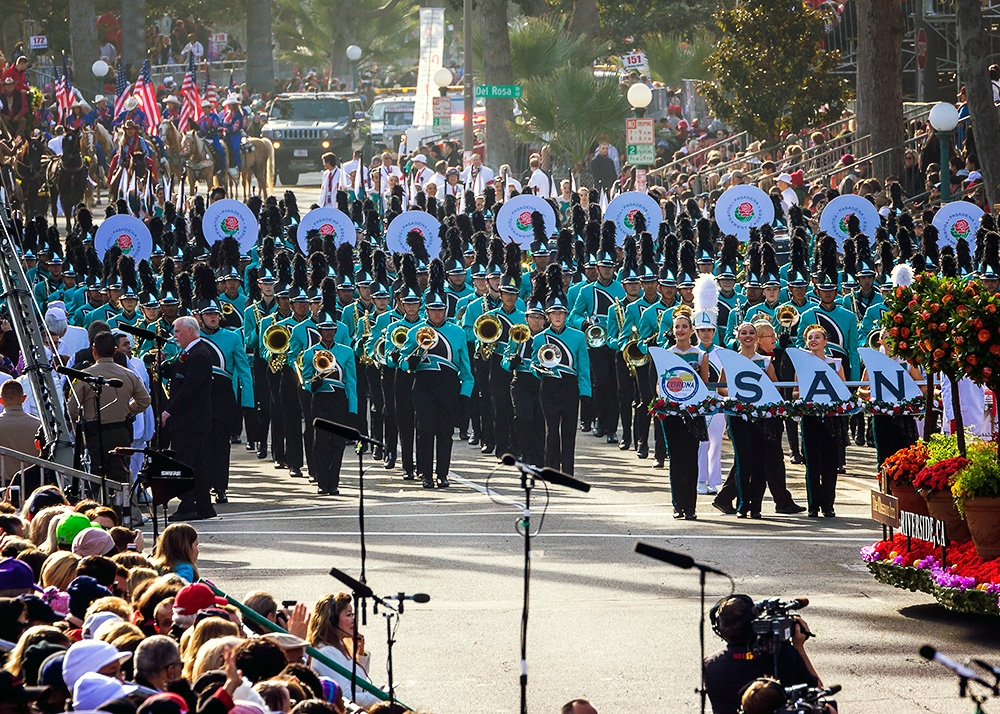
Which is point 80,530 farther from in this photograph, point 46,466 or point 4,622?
point 46,466

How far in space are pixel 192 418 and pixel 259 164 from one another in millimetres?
23768

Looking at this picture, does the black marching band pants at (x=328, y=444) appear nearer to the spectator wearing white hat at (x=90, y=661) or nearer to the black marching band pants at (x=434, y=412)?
the black marching band pants at (x=434, y=412)

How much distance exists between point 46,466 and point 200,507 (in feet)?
9.91

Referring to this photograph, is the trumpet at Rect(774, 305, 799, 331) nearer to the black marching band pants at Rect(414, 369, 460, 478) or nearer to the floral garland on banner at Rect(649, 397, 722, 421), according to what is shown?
the floral garland on banner at Rect(649, 397, 722, 421)

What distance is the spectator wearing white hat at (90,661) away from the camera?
582 cm

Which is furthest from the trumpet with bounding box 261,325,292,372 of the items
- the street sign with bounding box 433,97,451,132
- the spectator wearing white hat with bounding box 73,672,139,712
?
the street sign with bounding box 433,97,451,132

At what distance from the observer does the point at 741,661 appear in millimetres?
7055

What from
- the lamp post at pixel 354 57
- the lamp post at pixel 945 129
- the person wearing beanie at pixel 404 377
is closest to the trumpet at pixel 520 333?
the person wearing beanie at pixel 404 377

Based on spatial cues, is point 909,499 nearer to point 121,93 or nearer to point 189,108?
point 189,108

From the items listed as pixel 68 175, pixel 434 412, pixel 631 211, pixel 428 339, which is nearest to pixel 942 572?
pixel 434 412

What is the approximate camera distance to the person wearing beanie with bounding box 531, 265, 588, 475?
15.3 meters

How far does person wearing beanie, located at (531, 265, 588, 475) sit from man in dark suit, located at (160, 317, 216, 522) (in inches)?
129

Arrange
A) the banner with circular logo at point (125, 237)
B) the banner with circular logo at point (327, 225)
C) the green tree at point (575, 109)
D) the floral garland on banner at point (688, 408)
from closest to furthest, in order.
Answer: the floral garland on banner at point (688, 408) < the banner with circular logo at point (125, 237) < the banner with circular logo at point (327, 225) < the green tree at point (575, 109)

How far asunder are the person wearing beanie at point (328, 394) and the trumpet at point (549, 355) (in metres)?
1.87
